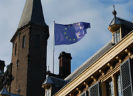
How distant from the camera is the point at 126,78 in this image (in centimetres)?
2747

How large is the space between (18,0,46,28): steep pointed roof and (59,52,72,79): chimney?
7751 mm

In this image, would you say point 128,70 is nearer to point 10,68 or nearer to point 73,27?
point 73,27

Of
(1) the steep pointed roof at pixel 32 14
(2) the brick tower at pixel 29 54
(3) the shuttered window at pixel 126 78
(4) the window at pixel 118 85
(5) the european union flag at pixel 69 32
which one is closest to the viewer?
(3) the shuttered window at pixel 126 78

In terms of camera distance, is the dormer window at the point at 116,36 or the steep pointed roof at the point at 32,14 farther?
the steep pointed roof at the point at 32,14

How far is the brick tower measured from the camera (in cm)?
5419

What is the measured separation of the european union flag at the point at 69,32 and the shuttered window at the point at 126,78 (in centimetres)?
1348

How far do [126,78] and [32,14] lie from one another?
34733 mm

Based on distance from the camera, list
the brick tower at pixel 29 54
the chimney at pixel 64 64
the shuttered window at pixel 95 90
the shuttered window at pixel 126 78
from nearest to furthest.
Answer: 1. the shuttered window at pixel 126 78
2. the shuttered window at pixel 95 90
3. the chimney at pixel 64 64
4. the brick tower at pixel 29 54

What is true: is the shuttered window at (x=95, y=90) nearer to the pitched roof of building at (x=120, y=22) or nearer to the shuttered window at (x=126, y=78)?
the shuttered window at (x=126, y=78)

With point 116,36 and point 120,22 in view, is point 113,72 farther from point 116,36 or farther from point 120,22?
point 120,22

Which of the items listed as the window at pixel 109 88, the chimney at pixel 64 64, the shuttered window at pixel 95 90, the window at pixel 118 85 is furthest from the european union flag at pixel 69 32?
the window at pixel 118 85

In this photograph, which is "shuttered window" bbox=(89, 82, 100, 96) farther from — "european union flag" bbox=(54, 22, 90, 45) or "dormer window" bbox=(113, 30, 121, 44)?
"european union flag" bbox=(54, 22, 90, 45)

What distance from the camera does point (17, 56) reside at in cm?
5728

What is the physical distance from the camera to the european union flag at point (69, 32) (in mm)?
41500
